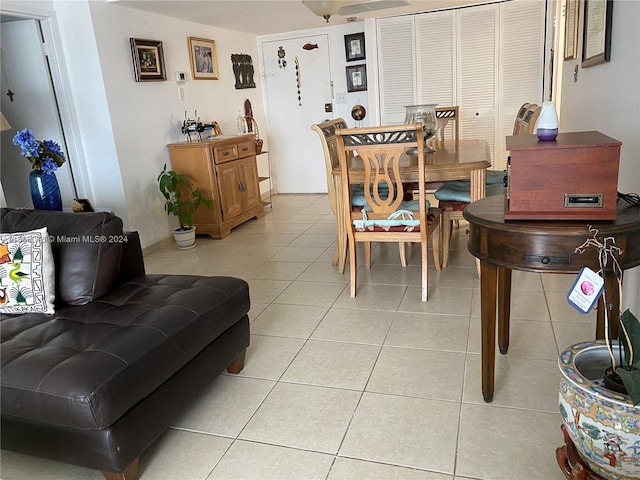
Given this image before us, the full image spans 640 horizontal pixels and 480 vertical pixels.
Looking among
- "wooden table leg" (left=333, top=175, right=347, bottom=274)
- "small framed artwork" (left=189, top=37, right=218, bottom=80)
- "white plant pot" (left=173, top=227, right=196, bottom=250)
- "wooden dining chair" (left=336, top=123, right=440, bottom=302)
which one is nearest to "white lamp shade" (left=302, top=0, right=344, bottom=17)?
"wooden dining chair" (left=336, top=123, right=440, bottom=302)

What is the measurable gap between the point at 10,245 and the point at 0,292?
0.19 metres

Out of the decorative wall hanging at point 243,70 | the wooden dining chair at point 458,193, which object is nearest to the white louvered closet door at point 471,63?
the decorative wall hanging at point 243,70

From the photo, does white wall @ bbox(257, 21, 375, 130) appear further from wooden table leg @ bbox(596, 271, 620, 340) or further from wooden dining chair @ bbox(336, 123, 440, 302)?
wooden table leg @ bbox(596, 271, 620, 340)

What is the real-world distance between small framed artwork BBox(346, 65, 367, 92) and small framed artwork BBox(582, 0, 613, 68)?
327cm

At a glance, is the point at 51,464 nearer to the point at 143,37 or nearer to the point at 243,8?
the point at 143,37

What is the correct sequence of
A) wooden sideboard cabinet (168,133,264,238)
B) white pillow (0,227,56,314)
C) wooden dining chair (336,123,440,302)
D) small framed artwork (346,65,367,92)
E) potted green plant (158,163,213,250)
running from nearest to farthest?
white pillow (0,227,56,314) → wooden dining chair (336,123,440,302) → potted green plant (158,163,213,250) → wooden sideboard cabinet (168,133,264,238) → small framed artwork (346,65,367,92)

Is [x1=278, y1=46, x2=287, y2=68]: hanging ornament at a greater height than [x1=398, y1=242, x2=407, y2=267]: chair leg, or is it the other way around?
[x1=278, y1=46, x2=287, y2=68]: hanging ornament

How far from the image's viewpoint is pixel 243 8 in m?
4.31

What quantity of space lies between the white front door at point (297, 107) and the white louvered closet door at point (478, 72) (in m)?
1.63

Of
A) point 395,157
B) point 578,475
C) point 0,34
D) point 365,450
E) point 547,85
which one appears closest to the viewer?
point 578,475

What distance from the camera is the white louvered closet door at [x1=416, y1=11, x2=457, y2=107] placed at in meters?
5.09

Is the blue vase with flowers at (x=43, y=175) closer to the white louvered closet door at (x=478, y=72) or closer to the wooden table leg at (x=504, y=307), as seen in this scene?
the wooden table leg at (x=504, y=307)

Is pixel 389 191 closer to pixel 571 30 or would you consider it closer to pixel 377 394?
pixel 377 394

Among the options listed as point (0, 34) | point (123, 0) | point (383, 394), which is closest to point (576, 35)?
point (383, 394)
